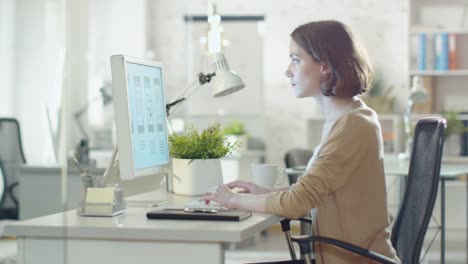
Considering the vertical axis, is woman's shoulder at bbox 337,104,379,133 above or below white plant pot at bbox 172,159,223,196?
above

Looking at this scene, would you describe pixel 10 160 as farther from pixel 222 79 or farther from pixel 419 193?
pixel 419 193

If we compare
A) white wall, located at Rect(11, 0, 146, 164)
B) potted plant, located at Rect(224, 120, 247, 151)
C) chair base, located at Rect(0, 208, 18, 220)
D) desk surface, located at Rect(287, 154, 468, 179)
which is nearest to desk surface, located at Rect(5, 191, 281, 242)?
desk surface, located at Rect(287, 154, 468, 179)

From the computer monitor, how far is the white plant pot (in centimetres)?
14

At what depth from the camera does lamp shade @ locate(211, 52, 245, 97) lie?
108 inches

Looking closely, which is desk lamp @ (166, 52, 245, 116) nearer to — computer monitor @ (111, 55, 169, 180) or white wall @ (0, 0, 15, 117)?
computer monitor @ (111, 55, 169, 180)

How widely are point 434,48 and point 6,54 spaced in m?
3.39

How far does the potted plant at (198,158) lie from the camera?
2.71m

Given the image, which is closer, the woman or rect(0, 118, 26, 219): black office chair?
the woman

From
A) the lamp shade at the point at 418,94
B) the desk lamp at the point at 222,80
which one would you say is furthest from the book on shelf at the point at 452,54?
the desk lamp at the point at 222,80

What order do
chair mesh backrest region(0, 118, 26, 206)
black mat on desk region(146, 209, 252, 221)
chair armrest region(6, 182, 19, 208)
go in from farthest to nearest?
chair mesh backrest region(0, 118, 26, 206) < chair armrest region(6, 182, 19, 208) < black mat on desk region(146, 209, 252, 221)

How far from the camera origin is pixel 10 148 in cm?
537

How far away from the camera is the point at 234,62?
23.7ft

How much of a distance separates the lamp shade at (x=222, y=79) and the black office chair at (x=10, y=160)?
2.76 m

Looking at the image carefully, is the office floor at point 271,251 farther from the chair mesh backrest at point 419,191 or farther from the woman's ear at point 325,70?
the woman's ear at point 325,70
